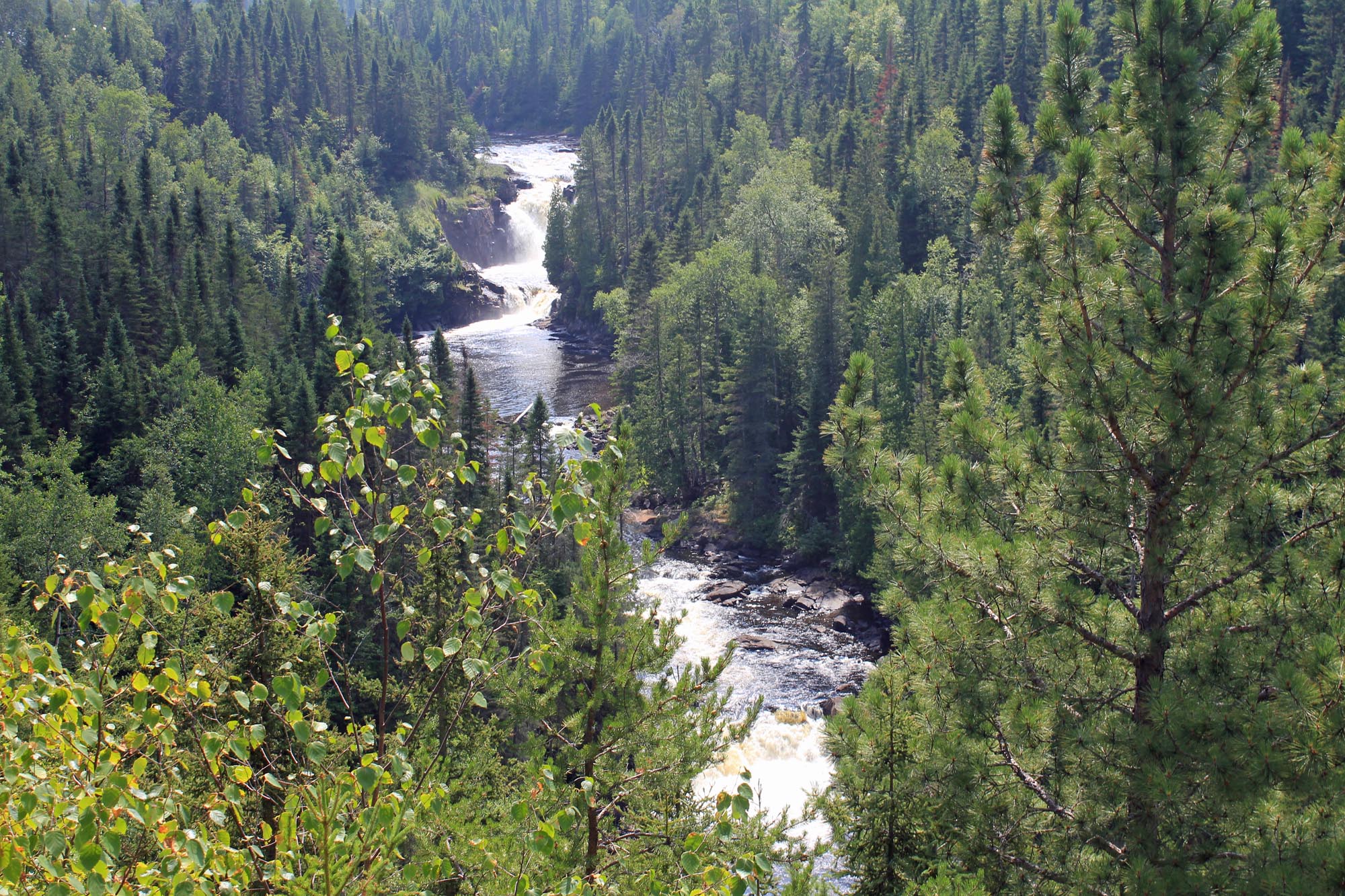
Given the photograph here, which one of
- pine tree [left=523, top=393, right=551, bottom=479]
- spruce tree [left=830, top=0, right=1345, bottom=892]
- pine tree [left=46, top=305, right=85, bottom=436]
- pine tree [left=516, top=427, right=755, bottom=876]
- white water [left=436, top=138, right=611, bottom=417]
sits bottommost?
white water [left=436, top=138, right=611, bottom=417]

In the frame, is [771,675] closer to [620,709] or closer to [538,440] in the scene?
[538,440]

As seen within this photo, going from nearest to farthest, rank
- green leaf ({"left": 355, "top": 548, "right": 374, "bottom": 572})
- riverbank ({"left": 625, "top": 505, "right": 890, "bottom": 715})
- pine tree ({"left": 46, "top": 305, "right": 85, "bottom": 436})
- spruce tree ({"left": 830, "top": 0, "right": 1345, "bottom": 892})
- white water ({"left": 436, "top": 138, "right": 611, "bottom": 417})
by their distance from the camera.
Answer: green leaf ({"left": 355, "top": 548, "right": 374, "bottom": 572}), spruce tree ({"left": 830, "top": 0, "right": 1345, "bottom": 892}), riverbank ({"left": 625, "top": 505, "right": 890, "bottom": 715}), pine tree ({"left": 46, "top": 305, "right": 85, "bottom": 436}), white water ({"left": 436, "top": 138, "right": 611, "bottom": 417})

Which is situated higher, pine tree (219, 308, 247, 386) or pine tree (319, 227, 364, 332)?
pine tree (319, 227, 364, 332)

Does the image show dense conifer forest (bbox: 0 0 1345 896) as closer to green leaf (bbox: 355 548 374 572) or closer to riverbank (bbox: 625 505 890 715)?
green leaf (bbox: 355 548 374 572)

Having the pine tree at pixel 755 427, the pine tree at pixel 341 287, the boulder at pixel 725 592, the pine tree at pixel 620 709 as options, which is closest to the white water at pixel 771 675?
the boulder at pixel 725 592

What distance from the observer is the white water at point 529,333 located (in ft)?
244

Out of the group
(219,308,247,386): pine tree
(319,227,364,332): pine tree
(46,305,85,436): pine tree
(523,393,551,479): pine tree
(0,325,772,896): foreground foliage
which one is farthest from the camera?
(319,227,364,332): pine tree

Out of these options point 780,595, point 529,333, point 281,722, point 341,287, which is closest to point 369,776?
point 281,722

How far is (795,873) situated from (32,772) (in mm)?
8767

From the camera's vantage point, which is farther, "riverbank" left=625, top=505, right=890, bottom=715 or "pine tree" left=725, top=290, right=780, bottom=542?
"pine tree" left=725, top=290, right=780, bottom=542

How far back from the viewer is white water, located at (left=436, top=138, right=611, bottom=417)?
244 feet

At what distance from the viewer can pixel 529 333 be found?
10225 centimetres

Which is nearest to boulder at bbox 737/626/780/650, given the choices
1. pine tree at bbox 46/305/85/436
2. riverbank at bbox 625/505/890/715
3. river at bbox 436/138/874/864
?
riverbank at bbox 625/505/890/715

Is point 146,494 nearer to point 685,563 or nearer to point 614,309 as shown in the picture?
point 685,563
